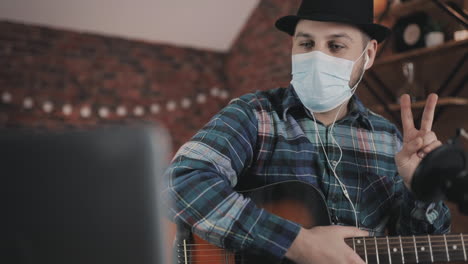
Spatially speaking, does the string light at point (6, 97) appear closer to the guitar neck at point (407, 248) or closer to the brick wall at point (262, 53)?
the brick wall at point (262, 53)

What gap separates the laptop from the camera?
325mm

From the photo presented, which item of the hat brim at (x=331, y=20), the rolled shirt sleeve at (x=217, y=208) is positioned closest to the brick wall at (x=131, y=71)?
the hat brim at (x=331, y=20)

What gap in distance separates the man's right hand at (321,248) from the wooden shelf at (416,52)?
83.0 inches

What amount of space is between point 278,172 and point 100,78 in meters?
3.69

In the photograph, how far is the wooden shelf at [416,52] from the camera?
274 centimetres

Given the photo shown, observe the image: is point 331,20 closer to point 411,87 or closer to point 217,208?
point 217,208

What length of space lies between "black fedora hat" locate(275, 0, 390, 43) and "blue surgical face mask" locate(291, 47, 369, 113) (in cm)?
11

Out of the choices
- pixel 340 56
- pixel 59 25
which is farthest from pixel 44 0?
pixel 340 56

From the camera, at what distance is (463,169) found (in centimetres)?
94

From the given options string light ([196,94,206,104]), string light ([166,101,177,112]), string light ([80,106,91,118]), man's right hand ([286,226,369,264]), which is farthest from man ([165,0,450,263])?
string light ([196,94,206,104])

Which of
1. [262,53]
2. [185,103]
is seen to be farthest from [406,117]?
[185,103]

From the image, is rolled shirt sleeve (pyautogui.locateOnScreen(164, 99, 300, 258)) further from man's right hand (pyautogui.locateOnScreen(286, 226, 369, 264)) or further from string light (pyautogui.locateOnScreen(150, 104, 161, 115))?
string light (pyautogui.locateOnScreen(150, 104, 161, 115))

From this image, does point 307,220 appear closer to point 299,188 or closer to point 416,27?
point 299,188

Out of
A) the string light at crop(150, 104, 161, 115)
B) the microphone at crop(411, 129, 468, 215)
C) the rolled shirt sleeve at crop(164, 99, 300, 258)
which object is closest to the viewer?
the microphone at crop(411, 129, 468, 215)
